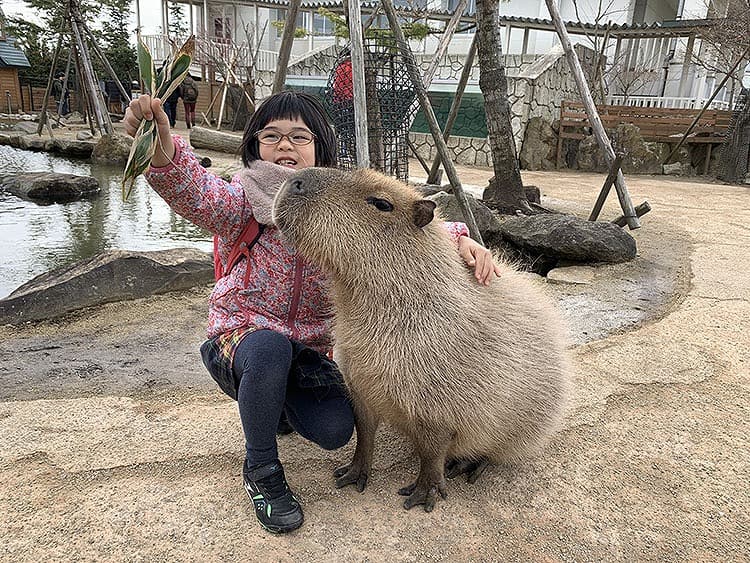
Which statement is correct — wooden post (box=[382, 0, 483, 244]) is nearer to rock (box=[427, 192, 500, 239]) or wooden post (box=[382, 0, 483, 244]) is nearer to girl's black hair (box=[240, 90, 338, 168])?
rock (box=[427, 192, 500, 239])

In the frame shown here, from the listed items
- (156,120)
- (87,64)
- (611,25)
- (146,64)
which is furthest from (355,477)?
(611,25)

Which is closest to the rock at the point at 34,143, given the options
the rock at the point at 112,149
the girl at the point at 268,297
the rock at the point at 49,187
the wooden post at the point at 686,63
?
the rock at the point at 112,149

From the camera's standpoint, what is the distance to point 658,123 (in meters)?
12.8

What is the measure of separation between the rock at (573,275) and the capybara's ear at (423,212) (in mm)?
2856

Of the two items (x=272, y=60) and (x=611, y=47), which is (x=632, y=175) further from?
(x=272, y=60)

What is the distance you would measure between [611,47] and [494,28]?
13.2 meters

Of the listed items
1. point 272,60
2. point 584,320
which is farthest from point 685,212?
point 272,60

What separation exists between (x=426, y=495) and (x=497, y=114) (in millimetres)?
5145

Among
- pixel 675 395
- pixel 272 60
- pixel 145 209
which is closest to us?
pixel 675 395

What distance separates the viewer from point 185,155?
1747 millimetres

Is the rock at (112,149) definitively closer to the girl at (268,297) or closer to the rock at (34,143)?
the rock at (34,143)

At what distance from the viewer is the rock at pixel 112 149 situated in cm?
1097

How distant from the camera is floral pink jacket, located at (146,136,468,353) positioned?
187 centimetres

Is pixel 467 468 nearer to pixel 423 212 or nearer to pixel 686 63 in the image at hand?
pixel 423 212
